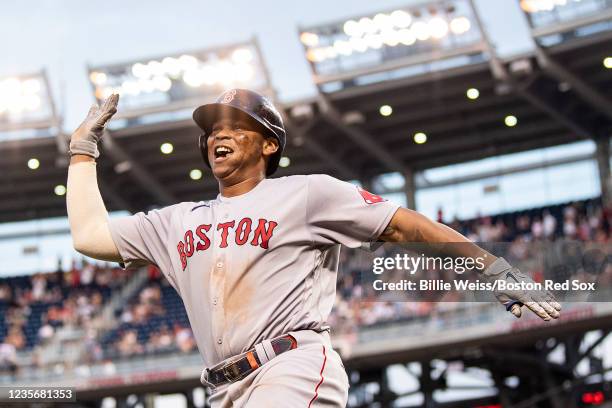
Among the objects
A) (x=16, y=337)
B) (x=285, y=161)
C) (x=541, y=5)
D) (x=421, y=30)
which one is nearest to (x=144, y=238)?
(x=541, y=5)

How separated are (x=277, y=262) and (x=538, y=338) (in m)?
19.7

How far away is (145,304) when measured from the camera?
25.8 m

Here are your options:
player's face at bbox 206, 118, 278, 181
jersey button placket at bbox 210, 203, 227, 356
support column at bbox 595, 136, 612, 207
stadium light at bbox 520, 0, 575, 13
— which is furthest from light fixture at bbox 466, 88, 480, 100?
jersey button placket at bbox 210, 203, 227, 356

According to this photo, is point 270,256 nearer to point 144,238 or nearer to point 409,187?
point 144,238

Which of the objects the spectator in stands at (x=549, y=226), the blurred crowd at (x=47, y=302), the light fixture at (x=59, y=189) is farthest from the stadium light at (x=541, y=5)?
the light fixture at (x=59, y=189)

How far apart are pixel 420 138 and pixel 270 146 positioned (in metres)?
24.4

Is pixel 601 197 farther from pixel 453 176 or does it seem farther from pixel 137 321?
pixel 137 321

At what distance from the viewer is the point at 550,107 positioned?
26.1m


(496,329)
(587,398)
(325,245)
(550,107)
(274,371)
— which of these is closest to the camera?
(274,371)

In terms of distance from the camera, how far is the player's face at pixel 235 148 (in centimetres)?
397

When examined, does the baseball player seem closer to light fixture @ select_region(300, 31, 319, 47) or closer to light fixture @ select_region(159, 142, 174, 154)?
light fixture @ select_region(300, 31, 319, 47)

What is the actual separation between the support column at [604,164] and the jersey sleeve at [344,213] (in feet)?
77.8

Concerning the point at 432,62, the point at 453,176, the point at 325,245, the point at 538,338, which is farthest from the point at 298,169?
the point at 325,245

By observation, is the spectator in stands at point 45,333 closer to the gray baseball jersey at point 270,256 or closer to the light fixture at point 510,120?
the light fixture at point 510,120
